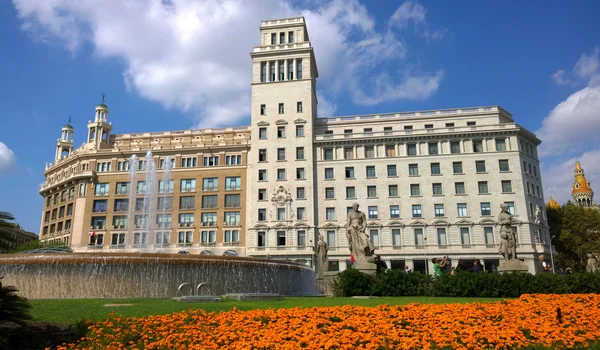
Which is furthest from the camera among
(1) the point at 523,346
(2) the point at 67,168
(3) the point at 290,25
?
(2) the point at 67,168

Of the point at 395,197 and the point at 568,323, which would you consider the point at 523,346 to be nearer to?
the point at 568,323

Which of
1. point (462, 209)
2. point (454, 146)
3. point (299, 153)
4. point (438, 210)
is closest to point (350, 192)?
point (299, 153)

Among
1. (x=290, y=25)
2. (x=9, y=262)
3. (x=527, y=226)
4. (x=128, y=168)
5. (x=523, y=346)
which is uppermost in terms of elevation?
(x=290, y=25)

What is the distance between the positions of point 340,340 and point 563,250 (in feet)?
227

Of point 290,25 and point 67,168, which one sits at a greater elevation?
point 290,25

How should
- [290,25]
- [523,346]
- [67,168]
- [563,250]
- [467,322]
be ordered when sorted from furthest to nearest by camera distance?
Result: [67,168] < [290,25] < [563,250] < [467,322] < [523,346]

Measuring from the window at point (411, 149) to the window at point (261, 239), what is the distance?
23324 millimetres

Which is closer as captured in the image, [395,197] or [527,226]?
[527,226]

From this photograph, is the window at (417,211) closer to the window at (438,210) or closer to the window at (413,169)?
the window at (438,210)

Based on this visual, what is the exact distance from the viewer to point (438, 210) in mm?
59688

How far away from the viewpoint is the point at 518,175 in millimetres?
59219

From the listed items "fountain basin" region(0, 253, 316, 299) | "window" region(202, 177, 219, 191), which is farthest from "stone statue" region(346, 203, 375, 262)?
"window" region(202, 177, 219, 191)

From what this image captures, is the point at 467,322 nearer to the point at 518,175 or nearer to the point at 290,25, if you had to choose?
the point at 518,175

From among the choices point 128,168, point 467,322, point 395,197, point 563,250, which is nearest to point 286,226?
point 395,197
